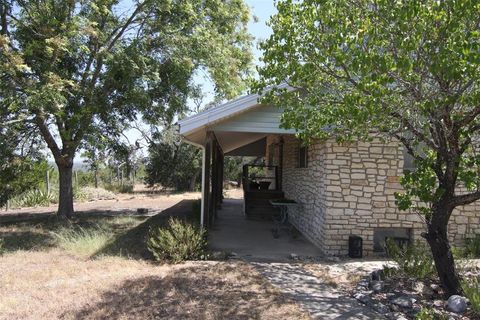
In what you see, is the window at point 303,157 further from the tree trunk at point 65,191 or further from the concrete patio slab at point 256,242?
the tree trunk at point 65,191

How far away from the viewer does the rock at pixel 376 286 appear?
21.6 ft

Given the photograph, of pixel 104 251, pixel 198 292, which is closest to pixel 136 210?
pixel 104 251

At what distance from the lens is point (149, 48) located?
1265 cm

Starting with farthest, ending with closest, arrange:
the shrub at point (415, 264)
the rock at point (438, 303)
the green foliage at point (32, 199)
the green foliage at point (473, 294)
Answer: the green foliage at point (32, 199), the shrub at point (415, 264), the rock at point (438, 303), the green foliage at point (473, 294)

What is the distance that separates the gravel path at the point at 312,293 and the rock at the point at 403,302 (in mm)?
404

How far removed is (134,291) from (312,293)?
2.56 m

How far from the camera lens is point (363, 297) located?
6.31m

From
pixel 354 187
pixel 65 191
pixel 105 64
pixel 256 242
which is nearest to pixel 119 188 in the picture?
pixel 65 191

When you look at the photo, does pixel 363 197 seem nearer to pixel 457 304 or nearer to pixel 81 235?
pixel 457 304

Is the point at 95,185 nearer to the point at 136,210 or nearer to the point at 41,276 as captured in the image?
the point at 136,210

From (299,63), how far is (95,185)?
22.9m

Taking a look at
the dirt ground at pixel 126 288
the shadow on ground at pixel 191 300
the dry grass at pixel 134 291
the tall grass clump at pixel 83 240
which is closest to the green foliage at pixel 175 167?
the tall grass clump at pixel 83 240

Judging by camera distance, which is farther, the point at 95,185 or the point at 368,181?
the point at 95,185

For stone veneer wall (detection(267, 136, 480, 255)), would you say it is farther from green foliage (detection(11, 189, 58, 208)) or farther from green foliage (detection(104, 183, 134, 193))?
green foliage (detection(104, 183, 134, 193))
